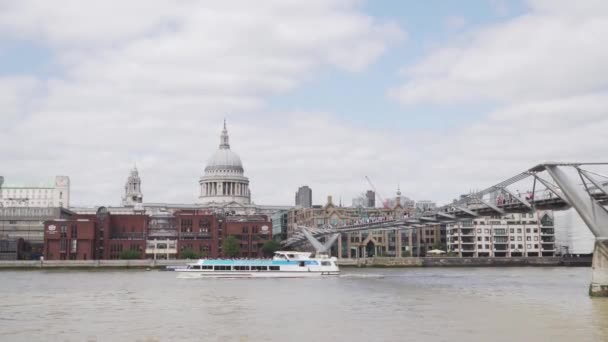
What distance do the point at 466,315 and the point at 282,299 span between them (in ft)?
52.1

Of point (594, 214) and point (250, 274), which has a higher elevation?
point (594, 214)

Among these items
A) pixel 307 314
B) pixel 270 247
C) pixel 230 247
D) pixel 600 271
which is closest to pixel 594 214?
pixel 600 271

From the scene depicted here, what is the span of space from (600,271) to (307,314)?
18028 millimetres

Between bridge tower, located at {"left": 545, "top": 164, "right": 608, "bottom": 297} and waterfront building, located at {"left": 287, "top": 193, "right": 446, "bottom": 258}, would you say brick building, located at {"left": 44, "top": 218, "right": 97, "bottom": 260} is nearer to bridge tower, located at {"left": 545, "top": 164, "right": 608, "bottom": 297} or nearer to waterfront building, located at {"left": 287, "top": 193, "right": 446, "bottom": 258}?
waterfront building, located at {"left": 287, "top": 193, "right": 446, "bottom": 258}

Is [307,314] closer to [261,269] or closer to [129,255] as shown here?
[261,269]

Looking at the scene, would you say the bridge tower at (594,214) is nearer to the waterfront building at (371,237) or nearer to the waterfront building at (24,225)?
the waterfront building at (371,237)

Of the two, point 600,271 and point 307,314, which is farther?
point 600,271

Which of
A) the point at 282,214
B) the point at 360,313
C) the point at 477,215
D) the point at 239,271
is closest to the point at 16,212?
the point at 282,214

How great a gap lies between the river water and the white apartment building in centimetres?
8503

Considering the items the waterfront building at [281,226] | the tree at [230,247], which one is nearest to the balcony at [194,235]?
the tree at [230,247]

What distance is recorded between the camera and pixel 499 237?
497 feet

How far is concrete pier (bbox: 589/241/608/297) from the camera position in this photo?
47031 mm

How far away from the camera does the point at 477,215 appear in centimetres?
6775

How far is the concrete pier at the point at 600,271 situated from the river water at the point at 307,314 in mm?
924
